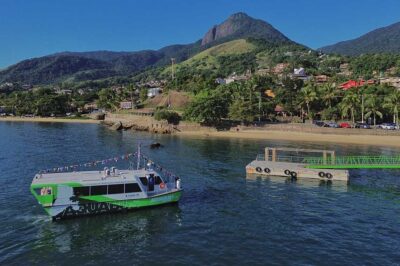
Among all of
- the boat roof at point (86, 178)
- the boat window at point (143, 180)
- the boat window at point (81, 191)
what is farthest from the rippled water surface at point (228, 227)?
the boat roof at point (86, 178)

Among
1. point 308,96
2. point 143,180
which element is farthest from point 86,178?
point 308,96

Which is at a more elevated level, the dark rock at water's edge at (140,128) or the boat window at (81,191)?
the dark rock at water's edge at (140,128)

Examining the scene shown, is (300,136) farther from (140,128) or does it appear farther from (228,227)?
(228,227)

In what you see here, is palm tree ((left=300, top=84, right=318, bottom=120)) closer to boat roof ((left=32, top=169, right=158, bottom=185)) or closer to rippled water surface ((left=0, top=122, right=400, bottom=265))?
rippled water surface ((left=0, top=122, right=400, bottom=265))

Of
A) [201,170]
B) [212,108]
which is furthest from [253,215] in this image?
[212,108]

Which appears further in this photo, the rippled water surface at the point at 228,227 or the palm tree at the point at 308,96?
the palm tree at the point at 308,96

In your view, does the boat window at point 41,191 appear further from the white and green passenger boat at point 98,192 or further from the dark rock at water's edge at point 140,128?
the dark rock at water's edge at point 140,128
